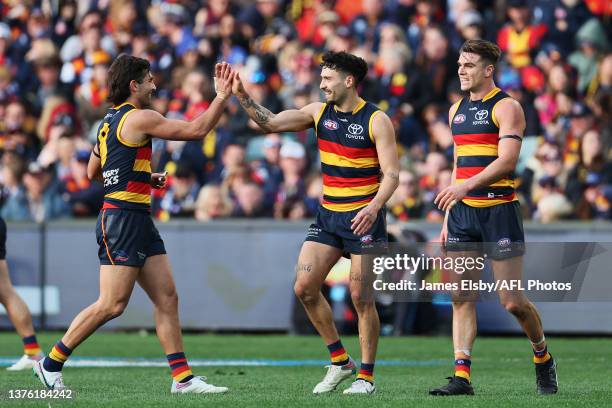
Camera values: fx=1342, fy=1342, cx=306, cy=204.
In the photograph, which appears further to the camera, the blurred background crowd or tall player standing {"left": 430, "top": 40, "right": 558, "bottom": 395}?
the blurred background crowd

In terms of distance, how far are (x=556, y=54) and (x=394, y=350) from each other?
18.2 ft

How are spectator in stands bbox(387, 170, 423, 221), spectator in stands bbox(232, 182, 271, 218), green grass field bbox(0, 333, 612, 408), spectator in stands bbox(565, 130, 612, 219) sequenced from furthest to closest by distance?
1. spectator in stands bbox(232, 182, 271, 218)
2. spectator in stands bbox(387, 170, 423, 221)
3. spectator in stands bbox(565, 130, 612, 219)
4. green grass field bbox(0, 333, 612, 408)

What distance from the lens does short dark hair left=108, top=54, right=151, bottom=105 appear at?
9.74 m

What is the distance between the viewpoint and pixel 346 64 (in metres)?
10.2

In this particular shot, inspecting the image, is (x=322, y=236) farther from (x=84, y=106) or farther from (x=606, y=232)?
(x=84, y=106)

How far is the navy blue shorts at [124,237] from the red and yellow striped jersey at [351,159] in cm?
141

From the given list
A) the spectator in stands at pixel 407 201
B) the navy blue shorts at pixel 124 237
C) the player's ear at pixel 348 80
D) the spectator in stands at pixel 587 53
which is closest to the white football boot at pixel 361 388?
the navy blue shorts at pixel 124 237

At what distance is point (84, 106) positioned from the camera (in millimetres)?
21625

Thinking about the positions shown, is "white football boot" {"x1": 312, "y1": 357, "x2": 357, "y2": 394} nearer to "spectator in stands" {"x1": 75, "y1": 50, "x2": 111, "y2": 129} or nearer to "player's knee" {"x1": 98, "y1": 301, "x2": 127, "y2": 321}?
"player's knee" {"x1": 98, "y1": 301, "x2": 127, "y2": 321}

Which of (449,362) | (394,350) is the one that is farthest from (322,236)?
(394,350)

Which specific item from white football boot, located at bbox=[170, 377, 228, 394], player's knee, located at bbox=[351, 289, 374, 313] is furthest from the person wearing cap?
white football boot, located at bbox=[170, 377, 228, 394]

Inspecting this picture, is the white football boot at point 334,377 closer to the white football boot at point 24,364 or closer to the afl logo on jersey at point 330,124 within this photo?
the afl logo on jersey at point 330,124

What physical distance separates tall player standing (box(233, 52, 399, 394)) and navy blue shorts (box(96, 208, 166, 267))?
1.16 metres

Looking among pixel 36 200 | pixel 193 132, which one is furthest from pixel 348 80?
pixel 36 200
